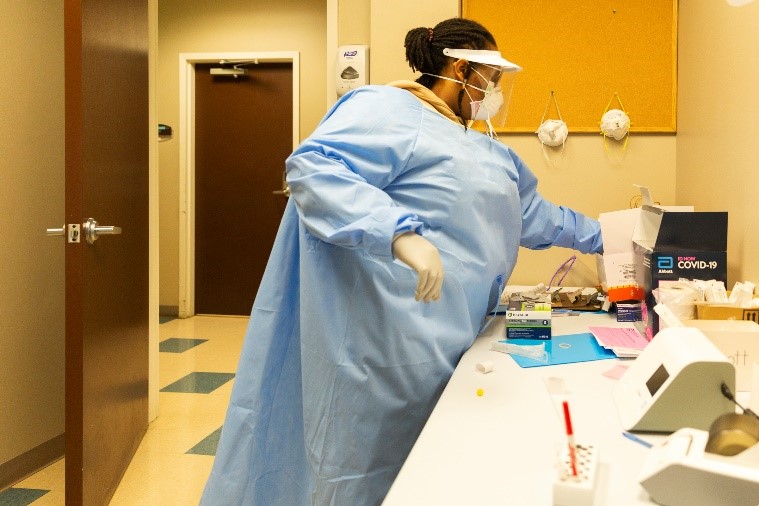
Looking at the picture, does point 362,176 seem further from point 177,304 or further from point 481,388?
point 177,304

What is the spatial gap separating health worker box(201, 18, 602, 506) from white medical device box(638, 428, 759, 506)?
612mm

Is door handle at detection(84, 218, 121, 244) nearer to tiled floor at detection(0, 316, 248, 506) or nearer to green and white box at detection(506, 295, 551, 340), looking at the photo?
tiled floor at detection(0, 316, 248, 506)

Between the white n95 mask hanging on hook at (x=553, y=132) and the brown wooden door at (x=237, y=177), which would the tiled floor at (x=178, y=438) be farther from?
the white n95 mask hanging on hook at (x=553, y=132)

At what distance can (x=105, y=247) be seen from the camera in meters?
2.07

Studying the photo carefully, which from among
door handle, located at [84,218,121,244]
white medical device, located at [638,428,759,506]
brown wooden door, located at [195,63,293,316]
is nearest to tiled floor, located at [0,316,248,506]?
door handle, located at [84,218,121,244]

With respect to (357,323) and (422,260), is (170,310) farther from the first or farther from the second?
(422,260)

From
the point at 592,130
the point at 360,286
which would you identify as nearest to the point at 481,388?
the point at 360,286

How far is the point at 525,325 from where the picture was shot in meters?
1.57

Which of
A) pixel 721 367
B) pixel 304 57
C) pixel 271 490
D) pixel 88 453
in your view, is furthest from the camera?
pixel 304 57

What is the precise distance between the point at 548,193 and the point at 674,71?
1.85 feet

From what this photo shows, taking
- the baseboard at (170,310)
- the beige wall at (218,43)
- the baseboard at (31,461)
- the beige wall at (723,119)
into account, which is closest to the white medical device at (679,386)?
the beige wall at (723,119)

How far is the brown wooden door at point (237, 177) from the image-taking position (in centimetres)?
505

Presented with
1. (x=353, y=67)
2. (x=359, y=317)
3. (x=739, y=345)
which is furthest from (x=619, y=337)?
(x=353, y=67)

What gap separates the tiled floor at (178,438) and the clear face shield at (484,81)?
1.44 meters
